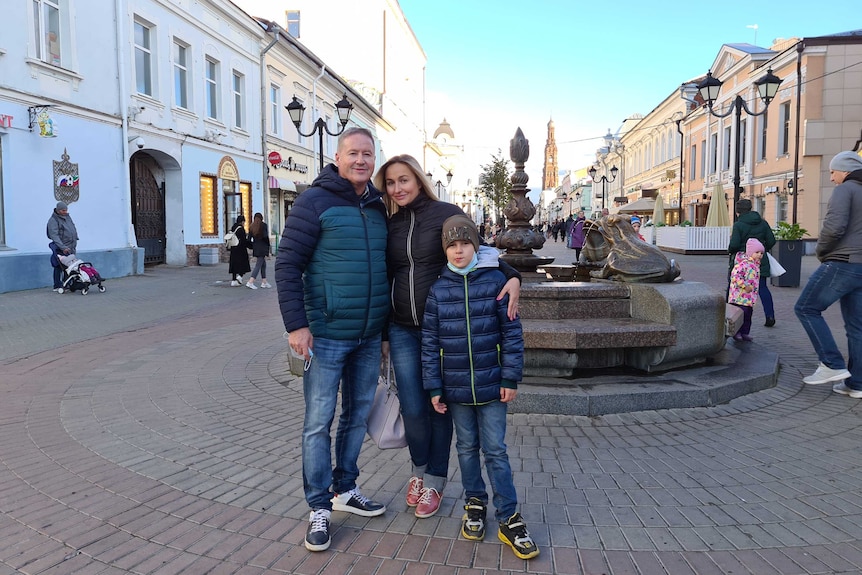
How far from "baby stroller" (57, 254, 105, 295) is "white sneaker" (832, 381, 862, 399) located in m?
12.7

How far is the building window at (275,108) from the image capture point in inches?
1049

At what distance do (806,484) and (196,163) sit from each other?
2014cm

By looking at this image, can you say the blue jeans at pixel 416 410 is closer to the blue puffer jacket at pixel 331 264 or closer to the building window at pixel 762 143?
the blue puffer jacket at pixel 331 264

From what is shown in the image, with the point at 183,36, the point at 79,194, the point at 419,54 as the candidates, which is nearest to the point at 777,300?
the point at 79,194

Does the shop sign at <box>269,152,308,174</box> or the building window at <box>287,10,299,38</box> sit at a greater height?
the building window at <box>287,10,299,38</box>

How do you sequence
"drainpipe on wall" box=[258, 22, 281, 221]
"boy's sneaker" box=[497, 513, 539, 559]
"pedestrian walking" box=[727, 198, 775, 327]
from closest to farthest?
"boy's sneaker" box=[497, 513, 539, 559] → "pedestrian walking" box=[727, 198, 775, 327] → "drainpipe on wall" box=[258, 22, 281, 221]

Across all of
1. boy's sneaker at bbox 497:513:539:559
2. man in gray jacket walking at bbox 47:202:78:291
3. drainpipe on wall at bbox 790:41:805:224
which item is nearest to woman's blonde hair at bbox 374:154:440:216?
boy's sneaker at bbox 497:513:539:559

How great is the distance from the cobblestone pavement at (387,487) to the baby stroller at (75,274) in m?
7.02

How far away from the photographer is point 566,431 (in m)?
4.52

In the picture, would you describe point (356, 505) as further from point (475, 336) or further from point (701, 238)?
point (701, 238)

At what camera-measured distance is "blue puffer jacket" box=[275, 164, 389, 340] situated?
2.84m

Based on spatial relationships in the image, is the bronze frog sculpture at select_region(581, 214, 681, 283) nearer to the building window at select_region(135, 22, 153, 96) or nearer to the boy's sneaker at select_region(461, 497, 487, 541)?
the boy's sneaker at select_region(461, 497, 487, 541)

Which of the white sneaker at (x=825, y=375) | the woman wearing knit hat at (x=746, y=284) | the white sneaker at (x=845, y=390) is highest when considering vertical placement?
the woman wearing knit hat at (x=746, y=284)

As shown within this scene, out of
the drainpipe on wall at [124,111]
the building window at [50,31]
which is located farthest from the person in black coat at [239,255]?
the building window at [50,31]
